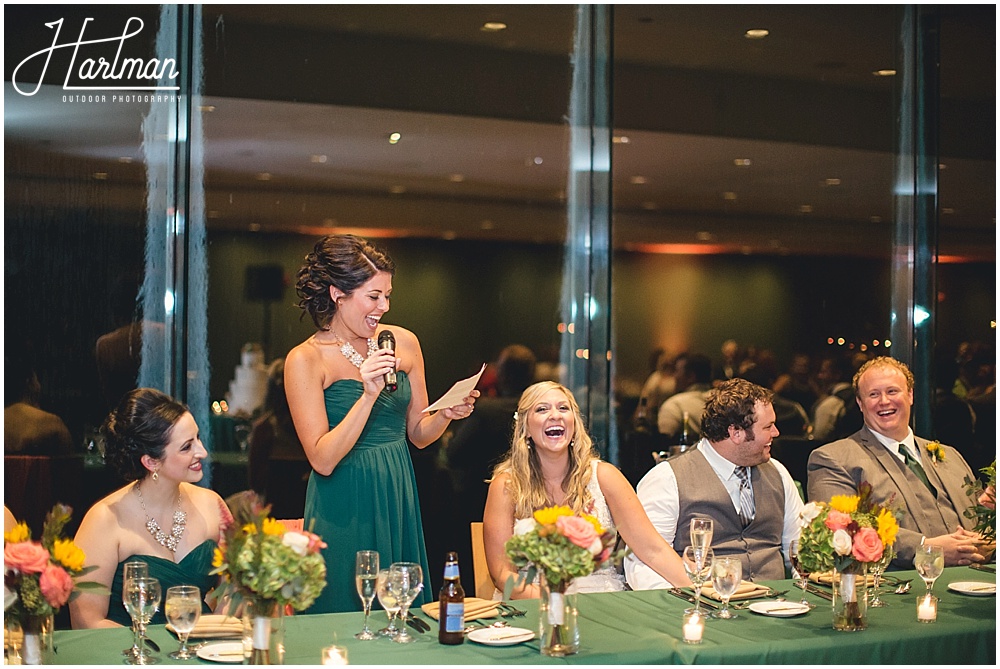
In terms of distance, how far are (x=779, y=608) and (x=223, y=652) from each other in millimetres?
1425

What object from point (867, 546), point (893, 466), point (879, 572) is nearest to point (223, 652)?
point (867, 546)

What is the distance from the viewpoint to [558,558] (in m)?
2.46

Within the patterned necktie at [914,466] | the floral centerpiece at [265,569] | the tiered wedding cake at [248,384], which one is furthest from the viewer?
the tiered wedding cake at [248,384]

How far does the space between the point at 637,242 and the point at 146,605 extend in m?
3.64

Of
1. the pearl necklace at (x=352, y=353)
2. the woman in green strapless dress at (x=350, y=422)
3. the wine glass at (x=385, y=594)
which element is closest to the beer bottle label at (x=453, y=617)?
the wine glass at (x=385, y=594)

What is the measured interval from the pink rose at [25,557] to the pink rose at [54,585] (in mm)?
18

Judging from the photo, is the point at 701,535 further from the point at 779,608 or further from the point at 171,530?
the point at 171,530

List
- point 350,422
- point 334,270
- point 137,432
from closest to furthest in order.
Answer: point 137,432 → point 350,422 → point 334,270

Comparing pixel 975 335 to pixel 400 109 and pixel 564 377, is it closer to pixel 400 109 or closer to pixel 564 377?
pixel 564 377

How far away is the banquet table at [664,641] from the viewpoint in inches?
97.3

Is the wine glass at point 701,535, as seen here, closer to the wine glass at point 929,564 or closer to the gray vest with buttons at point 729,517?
the wine glass at point 929,564

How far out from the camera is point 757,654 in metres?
2.54

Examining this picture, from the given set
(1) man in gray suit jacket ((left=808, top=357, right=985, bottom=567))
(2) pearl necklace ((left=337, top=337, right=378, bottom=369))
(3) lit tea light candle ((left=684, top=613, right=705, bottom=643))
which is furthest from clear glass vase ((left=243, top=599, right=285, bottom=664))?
(1) man in gray suit jacket ((left=808, top=357, right=985, bottom=567))

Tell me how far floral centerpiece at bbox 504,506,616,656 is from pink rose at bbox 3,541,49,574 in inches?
39.0
